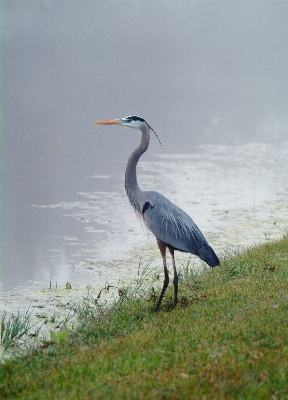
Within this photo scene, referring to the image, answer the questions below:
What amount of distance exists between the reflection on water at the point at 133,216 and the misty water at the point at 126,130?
3cm

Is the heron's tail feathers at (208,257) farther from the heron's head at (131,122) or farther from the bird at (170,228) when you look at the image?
the heron's head at (131,122)

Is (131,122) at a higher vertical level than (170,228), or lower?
higher

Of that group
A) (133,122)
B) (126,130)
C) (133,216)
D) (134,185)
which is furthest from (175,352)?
(126,130)

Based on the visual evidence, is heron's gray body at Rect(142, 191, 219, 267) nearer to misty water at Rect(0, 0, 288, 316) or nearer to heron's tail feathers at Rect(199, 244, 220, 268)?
heron's tail feathers at Rect(199, 244, 220, 268)

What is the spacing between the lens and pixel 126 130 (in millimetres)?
22359

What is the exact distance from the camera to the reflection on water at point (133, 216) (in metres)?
9.03

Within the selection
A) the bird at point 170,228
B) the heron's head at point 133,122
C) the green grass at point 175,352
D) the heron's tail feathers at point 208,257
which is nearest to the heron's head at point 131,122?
the heron's head at point 133,122

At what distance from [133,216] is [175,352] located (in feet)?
23.2

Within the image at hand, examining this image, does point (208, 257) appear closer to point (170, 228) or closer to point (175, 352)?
point (170, 228)

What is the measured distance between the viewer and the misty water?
1030 centimetres

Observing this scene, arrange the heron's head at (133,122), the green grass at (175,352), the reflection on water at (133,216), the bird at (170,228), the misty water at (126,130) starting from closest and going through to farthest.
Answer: the green grass at (175,352) → the bird at (170,228) → the heron's head at (133,122) → the reflection on water at (133,216) → the misty water at (126,130)

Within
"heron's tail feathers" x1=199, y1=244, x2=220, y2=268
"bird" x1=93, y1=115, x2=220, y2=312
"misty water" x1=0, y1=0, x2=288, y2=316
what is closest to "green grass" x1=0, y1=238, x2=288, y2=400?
"heron's tail feathers" x1=199, y1=244, x2=220, y2=268

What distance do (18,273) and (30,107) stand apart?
582 inches

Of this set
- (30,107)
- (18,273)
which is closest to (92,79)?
(30,107)
